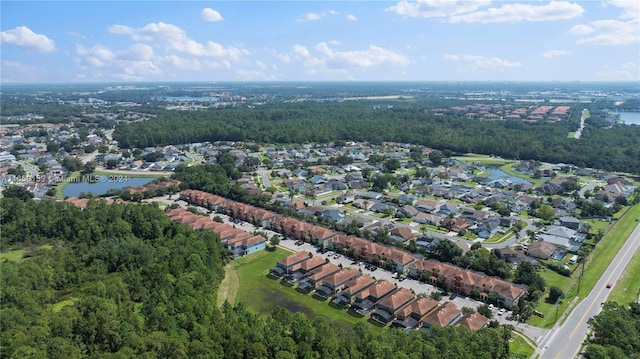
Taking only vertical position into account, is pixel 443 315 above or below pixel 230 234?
below

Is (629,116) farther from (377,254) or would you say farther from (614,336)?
(614,336)

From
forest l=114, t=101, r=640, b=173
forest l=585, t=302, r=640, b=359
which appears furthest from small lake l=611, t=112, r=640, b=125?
forest l=585, t=302, r=640, b=359

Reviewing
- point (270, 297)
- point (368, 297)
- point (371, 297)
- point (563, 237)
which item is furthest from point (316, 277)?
point (563, 237)

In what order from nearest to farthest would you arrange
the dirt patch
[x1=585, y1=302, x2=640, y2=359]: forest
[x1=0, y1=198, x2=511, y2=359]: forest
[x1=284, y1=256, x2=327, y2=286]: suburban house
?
[x1=0, y1=198, x2=511, y2=359]: forest → [x1=585, y1=302, x2=640, y2=359]: forest → the dirt patch → [x1=284, y1=256, x2=327, y2=286]: suburban house

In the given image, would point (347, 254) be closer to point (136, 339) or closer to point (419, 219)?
point (419, 219)

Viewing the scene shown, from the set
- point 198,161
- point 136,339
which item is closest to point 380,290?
point 136,339

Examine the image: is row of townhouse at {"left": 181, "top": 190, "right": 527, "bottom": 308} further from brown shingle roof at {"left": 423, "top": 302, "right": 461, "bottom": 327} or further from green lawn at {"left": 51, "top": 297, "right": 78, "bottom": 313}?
green lawn at {"left": 51, "top": 297, "right": 78, "bottom": 313}
